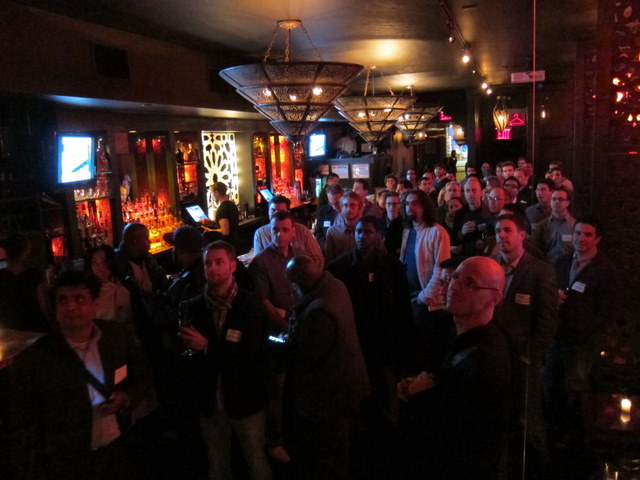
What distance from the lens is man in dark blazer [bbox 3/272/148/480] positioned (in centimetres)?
216

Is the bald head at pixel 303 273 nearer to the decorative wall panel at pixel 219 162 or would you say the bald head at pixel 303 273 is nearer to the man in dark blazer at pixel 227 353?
the man in dark blazer at pixel 227 353

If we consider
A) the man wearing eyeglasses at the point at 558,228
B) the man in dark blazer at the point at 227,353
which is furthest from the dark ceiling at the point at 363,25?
the man in dark blazer at the point at 227,353

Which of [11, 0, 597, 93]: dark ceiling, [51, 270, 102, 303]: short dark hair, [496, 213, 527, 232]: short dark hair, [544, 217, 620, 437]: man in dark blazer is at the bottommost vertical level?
[544, 217, 620, 437]: man in dark blazer

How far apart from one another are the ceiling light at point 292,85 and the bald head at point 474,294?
1868mm

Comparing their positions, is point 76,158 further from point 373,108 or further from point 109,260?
point 373,108

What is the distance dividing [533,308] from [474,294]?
48.9 inches

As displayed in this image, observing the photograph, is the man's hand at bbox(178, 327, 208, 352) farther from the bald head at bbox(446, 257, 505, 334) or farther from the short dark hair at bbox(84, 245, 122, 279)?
the bald head at bbox(446, 257, 505, 334)

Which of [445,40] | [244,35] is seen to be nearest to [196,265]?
[244,35]

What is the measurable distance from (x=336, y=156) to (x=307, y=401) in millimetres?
12427

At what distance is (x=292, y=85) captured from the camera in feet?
11.8

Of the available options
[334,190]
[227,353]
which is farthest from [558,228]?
[227,353]

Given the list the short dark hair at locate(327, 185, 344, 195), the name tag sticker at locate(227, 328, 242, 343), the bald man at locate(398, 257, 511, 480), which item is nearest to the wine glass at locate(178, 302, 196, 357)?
the name tag sticker at locate(227, 328, 242, 343)

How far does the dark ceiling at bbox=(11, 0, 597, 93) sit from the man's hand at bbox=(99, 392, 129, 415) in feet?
11.4

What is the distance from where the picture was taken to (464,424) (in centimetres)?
206
